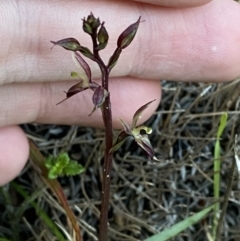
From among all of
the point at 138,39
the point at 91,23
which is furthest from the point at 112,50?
the point at 91,23

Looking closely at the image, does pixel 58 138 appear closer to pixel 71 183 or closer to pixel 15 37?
pixel 71 183

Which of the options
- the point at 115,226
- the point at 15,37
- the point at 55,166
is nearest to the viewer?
the point at 15,37

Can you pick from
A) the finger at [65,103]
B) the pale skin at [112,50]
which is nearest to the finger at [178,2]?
the pale skin at [112,50]

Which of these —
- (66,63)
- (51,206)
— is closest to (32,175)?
(51,206)

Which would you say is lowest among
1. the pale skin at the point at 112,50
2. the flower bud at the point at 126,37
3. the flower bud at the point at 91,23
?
the pale skin at the point at 112,50

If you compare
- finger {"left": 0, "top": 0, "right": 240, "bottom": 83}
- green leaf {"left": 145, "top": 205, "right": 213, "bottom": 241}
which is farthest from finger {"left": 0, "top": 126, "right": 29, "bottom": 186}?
green leaf {"left": 145, "top": 205, "right": 213, "bottom": 241}

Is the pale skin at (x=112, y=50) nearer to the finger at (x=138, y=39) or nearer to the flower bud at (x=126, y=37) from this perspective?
the finger at (x=138, y=39)

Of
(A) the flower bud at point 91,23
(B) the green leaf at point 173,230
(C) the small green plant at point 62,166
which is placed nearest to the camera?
(A) the flower bud at point 91,23
